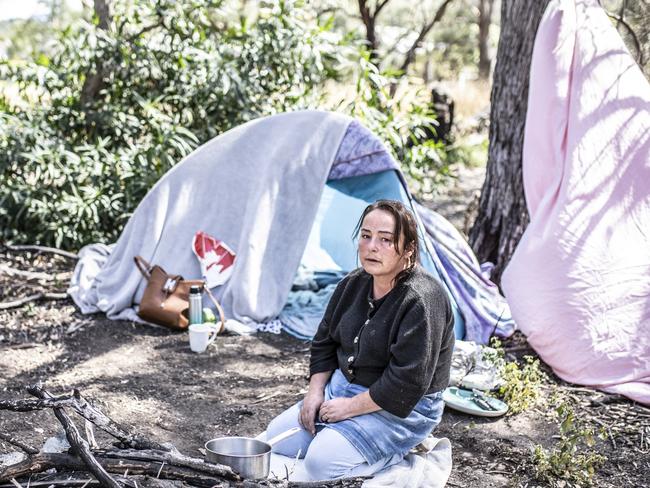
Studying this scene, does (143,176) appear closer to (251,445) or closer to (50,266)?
(50,266)

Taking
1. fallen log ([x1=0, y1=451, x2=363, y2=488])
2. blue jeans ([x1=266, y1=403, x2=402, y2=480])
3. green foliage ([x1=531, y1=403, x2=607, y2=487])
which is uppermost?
fallen log ([x1=0, y1=451, x2=363, y2=488])

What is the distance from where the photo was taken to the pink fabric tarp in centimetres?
444

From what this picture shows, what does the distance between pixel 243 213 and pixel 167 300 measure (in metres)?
0.79

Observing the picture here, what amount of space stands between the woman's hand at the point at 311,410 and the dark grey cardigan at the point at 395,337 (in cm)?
13

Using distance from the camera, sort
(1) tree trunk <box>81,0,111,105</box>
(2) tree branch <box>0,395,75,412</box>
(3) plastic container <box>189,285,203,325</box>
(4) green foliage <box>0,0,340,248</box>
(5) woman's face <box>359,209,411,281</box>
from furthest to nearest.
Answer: (1) tree trunk <box>81,0,111,105</box>, (4) green foliage <box>0,0,340,248</box>, (3) plastic container <box>189,285,203,325</box>, (5) woman's face <box>359,209,411,281</box>, (2) tree branch <box>0,395,75,412</box>

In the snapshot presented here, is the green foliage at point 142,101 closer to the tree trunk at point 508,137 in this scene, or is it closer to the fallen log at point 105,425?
the tree trunk at point 508,137

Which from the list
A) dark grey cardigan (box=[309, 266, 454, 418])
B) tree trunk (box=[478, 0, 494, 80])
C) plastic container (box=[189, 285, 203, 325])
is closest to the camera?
dark grey cardigan (box=[309, 266, 454, 418])

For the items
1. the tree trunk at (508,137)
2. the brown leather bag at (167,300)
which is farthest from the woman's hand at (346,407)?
the tree trunk at (508,137)

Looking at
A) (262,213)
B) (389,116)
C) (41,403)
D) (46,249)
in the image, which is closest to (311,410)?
(41,403)

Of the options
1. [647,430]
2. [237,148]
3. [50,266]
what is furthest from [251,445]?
[50,266]

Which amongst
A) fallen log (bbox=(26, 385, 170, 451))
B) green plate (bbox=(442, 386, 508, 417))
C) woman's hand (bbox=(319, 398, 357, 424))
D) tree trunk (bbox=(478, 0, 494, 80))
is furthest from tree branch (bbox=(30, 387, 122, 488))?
tree trunk (bbox=(478, 0, 494, 80))

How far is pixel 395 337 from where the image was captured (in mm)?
2889

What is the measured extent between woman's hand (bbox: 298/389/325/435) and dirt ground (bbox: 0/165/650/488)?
67 cm

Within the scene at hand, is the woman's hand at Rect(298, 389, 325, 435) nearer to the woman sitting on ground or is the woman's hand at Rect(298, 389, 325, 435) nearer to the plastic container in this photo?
the woman sitting on ground
